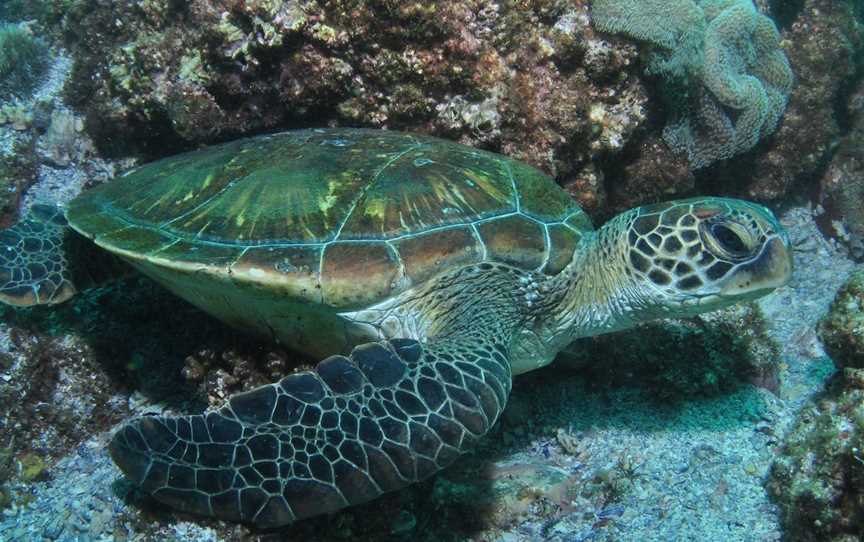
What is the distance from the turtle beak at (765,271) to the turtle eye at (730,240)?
A: 0.24ft

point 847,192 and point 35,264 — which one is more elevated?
point 847,192

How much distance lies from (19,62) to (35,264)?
369 cm

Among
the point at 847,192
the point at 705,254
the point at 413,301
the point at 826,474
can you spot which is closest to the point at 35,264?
the point at 413,301

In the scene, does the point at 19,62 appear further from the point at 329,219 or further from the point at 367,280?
the point at 367,280

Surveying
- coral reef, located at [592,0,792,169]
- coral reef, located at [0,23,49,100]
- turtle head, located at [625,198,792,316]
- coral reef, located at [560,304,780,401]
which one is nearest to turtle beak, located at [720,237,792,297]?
turtle head, located at [625,198,792,316]

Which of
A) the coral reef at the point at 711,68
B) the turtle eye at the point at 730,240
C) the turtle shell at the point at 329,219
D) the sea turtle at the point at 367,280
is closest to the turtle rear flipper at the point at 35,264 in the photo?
the sea turtle at the point at 367,280

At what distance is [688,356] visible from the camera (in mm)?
3598

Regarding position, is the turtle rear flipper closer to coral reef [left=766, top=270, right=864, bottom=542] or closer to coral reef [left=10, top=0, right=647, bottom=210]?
coral reef [left=10, top=0, right=647, bottom=210]

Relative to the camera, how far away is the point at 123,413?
3.25 meters

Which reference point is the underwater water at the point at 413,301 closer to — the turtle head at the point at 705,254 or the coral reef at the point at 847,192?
the turtle head at the point at 705,254

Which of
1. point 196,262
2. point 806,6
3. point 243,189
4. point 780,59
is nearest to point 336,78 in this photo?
point 243,189

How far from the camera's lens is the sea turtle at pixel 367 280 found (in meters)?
2.06

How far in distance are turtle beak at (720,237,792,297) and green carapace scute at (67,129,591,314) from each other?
2.95ft

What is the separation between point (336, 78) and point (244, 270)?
174 cm
